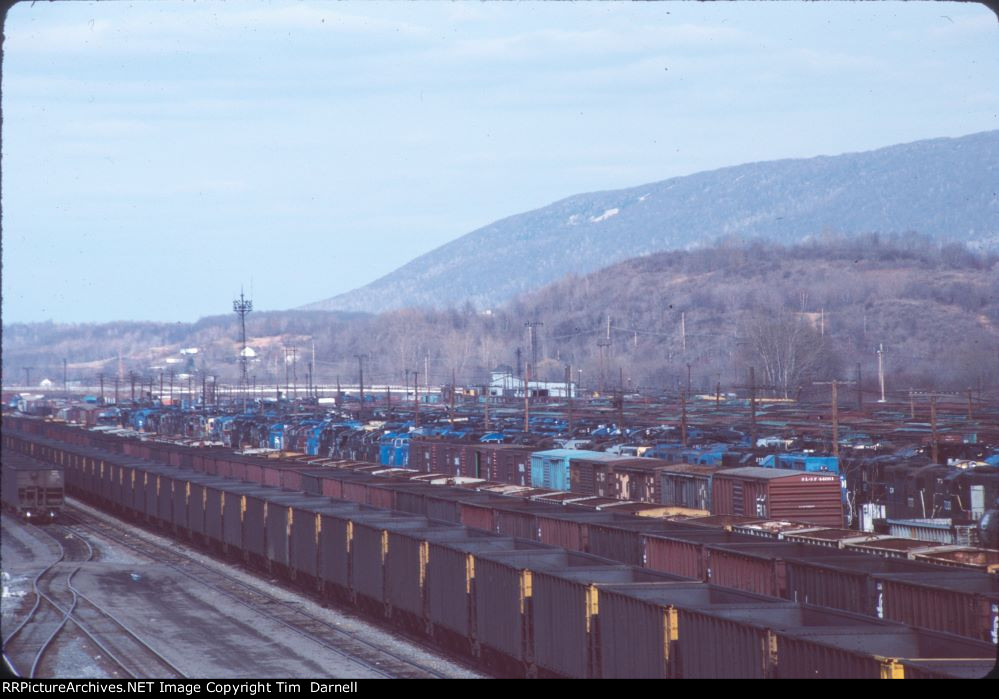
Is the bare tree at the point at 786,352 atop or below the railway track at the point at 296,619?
atop

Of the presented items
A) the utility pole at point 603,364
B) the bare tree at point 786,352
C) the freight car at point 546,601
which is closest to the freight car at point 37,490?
the freight car at point 546,601

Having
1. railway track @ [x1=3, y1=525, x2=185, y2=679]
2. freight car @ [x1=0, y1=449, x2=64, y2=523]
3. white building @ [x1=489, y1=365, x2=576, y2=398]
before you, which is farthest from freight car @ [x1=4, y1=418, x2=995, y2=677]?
white building @ [x1=489, y1=365, x2=576, y2=398]

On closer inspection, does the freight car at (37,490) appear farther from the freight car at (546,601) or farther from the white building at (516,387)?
the white building at (516,387)

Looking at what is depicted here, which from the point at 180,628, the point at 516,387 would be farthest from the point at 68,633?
the point at 516,387

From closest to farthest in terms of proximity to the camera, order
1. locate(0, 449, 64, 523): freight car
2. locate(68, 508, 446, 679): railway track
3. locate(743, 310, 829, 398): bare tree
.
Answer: locate(68, 508, 446, 679): railway track → locate(0, 449, 64, 523): freight car → locate(743, 310, 829, 398): bare tree

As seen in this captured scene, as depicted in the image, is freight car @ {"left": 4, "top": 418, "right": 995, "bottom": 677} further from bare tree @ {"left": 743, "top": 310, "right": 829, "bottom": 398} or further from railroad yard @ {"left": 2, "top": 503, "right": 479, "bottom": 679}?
bare tree @ {"left": 743, "top": 310, "right": 829, "bottom": 398}

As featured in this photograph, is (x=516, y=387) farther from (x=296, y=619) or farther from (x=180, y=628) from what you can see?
(x=180, y=628)
